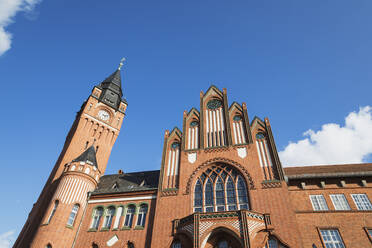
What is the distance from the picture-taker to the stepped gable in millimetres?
26766

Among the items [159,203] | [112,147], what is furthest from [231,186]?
[112,147]

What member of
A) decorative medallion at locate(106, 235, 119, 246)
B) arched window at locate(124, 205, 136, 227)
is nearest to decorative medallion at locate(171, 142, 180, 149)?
arched window at locate(124, 205, 136, 227)

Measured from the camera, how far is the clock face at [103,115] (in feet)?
131

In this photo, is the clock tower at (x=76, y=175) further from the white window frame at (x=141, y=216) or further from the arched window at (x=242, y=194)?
the arched window at (x=242, y=194)

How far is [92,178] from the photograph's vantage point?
2811cm

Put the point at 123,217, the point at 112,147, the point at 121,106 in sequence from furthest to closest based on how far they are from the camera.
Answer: the point at 121,106 < the point at 112,147 < the point at 123,217

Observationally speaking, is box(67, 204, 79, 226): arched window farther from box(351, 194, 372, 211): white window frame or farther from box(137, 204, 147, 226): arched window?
box(351, 194, 372, 211): white window frame

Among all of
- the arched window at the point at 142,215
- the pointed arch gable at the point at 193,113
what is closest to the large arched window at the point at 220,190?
the arched window at the point at 142,215

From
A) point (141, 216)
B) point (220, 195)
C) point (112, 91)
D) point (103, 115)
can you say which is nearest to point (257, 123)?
point (220, 195)

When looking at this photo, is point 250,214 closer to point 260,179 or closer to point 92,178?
point 260,179

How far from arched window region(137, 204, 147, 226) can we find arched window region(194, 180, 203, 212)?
5.08 m

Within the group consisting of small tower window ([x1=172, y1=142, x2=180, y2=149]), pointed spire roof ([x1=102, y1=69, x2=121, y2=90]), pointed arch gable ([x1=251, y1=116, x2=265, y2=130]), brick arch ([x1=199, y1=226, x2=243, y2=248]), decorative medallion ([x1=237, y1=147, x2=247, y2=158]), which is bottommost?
brick arch ([x1=199, y1=226, x2=243, y2=248])

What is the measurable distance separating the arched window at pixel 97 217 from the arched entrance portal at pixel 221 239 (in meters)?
11.1

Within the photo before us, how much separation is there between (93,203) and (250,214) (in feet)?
51.5
